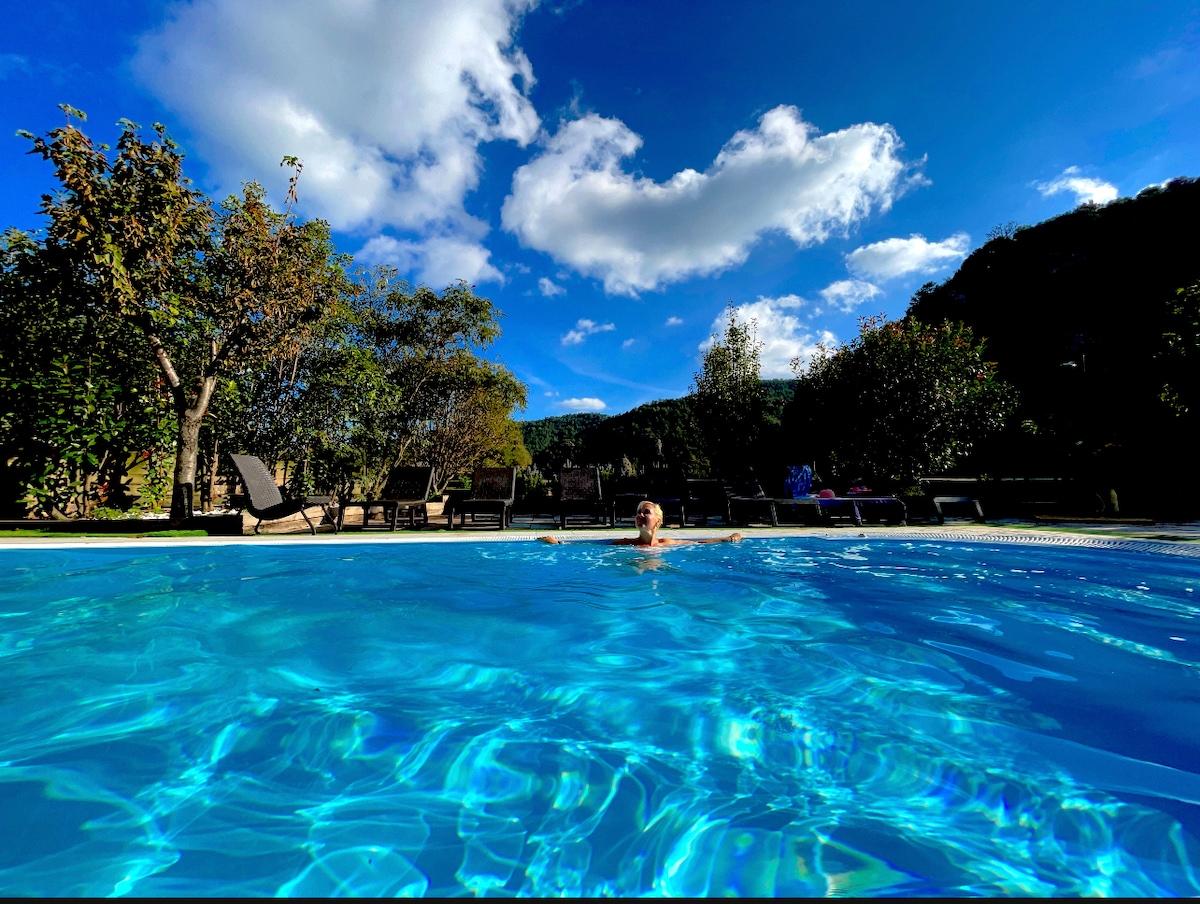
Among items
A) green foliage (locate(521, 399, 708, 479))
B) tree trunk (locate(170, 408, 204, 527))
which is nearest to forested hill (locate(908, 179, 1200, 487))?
green foliage (locate(521, 399, 708, 479))

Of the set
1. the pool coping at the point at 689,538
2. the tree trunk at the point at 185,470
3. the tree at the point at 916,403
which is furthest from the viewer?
the tree at the point at 916,403

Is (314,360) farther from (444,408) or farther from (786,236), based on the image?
(786,236)

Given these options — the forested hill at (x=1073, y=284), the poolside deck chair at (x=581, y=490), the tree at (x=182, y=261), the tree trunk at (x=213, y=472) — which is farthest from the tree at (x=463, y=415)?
the forested hill at (x=1073, y=284)

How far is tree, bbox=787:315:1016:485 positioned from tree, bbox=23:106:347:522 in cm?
1257

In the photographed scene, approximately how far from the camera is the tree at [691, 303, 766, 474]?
18391 mm

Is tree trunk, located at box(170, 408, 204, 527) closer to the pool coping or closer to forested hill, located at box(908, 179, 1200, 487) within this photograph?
the pool coping

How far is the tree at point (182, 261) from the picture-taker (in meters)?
6.96

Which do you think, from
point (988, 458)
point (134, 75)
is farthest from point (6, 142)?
point (988, 458)

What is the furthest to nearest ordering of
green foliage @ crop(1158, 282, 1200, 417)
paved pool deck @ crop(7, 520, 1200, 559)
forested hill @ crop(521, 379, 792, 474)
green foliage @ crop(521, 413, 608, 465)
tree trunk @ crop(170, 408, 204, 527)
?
green foliage @ crop(521, 413, 608, 465) → forested hill @ crop(521, 379, 792, 474) → green foliage @ crop(1158, 282, 1200, 417) → tree trunk @ crop(170, 408, 204, 527) → paved pool deck @ crop(7, 520, 1200, 559)

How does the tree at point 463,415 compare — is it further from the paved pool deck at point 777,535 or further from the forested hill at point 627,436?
the forested hill at point 627,436

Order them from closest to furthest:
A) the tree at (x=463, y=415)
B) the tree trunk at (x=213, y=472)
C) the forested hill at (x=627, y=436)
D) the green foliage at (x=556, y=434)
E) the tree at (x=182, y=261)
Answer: the tree at (x=182, y=261)
the tree trunk at (x=213, y=472)
the tree at (x=463, y=415)
the forested hill at (x=627, y=436)
the green foliage at (x=556, y=434)

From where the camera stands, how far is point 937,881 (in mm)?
1573

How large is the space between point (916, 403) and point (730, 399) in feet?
23.8

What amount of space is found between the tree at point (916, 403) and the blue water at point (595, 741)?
7012 millimetres
